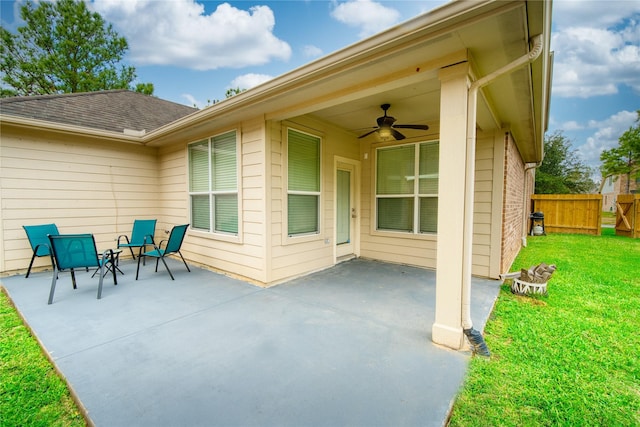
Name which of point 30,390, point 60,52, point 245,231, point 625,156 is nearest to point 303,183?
point 245,231

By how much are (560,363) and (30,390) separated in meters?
3.66

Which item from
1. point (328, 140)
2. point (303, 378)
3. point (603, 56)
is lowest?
point (303, 378)

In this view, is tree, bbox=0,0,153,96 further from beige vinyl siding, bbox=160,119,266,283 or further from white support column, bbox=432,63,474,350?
white support column, bbox=432,63,474,350

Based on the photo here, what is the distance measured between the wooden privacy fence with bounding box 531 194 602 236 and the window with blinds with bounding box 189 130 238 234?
39.0ft

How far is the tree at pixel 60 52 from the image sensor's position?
12.2m

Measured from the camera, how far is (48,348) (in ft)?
7.37

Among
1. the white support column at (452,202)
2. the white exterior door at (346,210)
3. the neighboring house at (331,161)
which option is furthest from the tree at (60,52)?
the white support column at (452,202)

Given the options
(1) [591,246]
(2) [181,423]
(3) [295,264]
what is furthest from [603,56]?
(2) [181,423]

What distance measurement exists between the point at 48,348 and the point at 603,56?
50.0m

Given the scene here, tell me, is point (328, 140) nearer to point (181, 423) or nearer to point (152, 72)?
point (181, 423)

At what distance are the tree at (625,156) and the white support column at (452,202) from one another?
21.4m

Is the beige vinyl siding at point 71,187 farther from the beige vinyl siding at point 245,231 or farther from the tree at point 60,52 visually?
the tree at point 60,52

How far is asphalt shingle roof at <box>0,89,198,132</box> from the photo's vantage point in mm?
4887

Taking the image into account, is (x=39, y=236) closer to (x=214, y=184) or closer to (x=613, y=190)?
(x=214, y=184)
